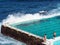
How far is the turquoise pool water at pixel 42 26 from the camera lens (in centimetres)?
1758

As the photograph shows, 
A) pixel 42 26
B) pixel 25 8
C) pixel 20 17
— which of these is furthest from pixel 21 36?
pixel 25 8

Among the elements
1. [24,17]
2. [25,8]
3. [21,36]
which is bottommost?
[21,36]

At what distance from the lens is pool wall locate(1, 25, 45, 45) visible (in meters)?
15.4

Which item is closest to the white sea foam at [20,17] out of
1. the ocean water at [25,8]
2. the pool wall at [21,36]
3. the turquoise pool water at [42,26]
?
the ocean water at [25,8]

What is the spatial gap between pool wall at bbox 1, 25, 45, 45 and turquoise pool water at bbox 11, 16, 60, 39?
1.09 meters

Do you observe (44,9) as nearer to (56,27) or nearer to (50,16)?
(50,16)

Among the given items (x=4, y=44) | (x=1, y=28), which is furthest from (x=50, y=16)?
(x=4, y=44)

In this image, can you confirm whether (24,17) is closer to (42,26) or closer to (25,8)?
(42,26)

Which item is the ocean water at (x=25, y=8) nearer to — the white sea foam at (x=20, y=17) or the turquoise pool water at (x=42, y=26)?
the white sea foam at (x=20, y=17)

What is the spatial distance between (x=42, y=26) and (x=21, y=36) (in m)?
3.09

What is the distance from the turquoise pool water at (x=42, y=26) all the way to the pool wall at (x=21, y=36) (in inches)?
43.0

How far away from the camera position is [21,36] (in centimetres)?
1641

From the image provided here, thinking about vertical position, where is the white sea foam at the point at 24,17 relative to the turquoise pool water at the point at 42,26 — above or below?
above

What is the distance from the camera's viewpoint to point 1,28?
18.2m
